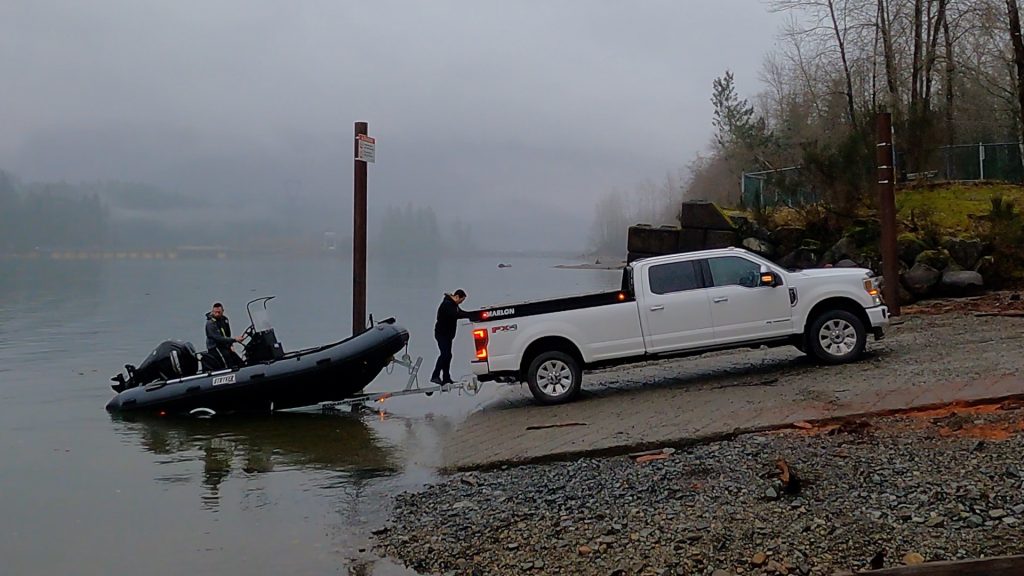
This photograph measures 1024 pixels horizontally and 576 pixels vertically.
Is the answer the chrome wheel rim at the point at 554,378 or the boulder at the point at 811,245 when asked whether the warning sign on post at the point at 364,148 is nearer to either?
the chrome wheel rim at the point at 554,378

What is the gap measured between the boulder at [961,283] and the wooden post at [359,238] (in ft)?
41.8

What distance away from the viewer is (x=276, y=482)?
10.6 metres

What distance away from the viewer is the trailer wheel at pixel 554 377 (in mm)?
13094

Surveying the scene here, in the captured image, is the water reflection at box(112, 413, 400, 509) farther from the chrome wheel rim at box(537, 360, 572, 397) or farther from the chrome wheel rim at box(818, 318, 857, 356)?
the chrome wheel rim at box(818, 318, 857, 356)

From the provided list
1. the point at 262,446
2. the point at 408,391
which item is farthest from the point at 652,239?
the point at 262,446

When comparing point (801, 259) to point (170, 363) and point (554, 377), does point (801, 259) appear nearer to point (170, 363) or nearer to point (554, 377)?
point (554, 377)

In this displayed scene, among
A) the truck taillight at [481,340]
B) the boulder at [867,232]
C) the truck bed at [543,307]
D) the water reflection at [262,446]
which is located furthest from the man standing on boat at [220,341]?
the boulder at [867,232]

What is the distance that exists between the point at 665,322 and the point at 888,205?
733 centimetres

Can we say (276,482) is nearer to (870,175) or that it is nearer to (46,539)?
(46,539)

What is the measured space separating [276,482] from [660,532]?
208 inches

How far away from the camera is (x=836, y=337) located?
43.4 ft

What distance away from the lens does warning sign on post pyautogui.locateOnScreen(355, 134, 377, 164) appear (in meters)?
17.8

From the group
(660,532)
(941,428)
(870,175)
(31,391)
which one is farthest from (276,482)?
(870,175)

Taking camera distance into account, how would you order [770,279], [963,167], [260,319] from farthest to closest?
[963,167] → [260,319] → [770,279]
